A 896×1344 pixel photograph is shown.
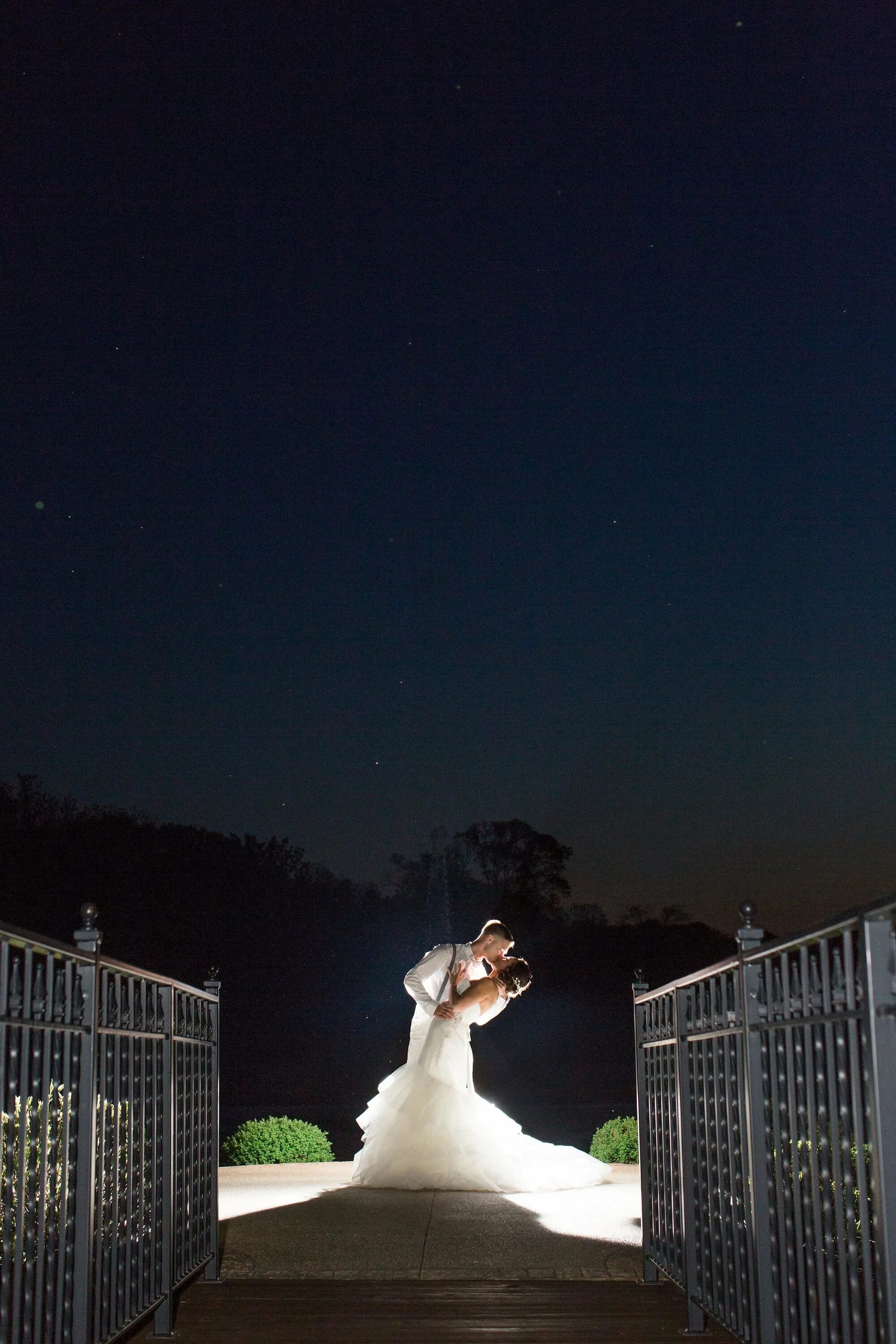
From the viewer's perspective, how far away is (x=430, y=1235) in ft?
25.5

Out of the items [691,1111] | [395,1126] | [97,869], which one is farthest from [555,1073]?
[691,1111]

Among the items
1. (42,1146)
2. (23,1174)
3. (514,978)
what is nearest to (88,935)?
→ (42,1146)

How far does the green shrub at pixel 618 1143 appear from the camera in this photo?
1238 centimetres

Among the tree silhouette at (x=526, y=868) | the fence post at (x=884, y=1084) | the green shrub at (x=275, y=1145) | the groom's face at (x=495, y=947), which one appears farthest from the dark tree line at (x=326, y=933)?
the fence post at (x=884, y=1084)

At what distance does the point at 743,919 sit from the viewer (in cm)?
552

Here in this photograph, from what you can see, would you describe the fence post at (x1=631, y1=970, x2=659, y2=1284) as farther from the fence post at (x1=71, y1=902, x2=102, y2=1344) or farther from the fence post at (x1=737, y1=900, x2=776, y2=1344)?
the fence post at (x1=71, y1=902, x2=102, y2=1344)

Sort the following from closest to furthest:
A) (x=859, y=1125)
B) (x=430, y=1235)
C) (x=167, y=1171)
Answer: (x=859, y=1125) → (x=167, y=1171) → (x=430, y=1235)

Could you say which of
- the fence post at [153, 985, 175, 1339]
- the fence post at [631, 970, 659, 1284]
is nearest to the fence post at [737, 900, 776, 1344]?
the fence post at [631, 970, 659, 1284]

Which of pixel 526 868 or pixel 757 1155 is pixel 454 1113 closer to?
pixel 757 1155

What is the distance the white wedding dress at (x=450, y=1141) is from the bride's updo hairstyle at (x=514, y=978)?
12cm

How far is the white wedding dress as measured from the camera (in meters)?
9.65

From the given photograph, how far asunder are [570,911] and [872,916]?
5972 centimetres

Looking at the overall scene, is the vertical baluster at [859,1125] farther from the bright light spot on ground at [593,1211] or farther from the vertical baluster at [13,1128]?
the bright light spot on ground at [593,1211]

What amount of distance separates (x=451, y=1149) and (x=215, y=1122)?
2.60 m
